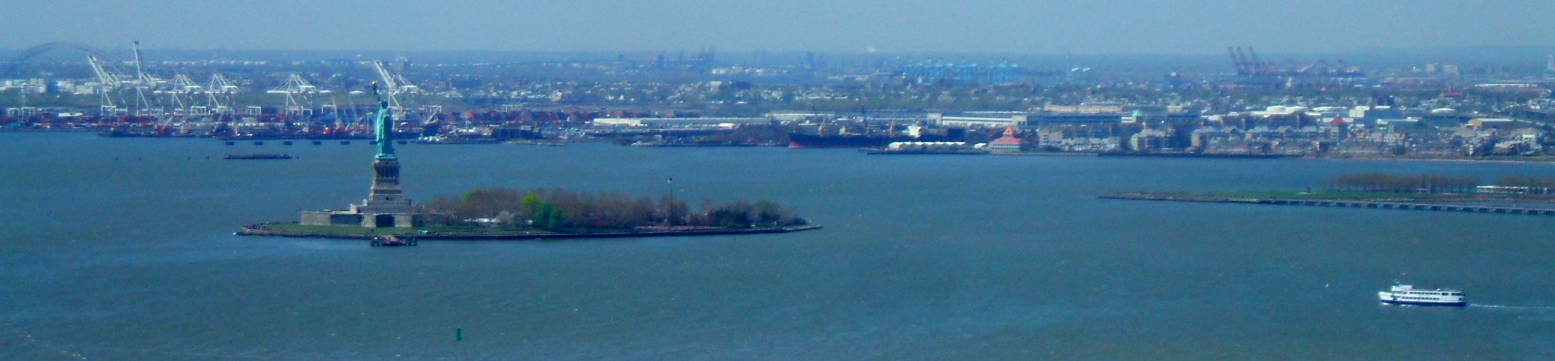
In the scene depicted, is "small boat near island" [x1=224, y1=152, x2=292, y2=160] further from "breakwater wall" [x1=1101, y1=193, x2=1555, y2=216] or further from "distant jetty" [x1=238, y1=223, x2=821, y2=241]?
"distant jetty" [x1=238, y1=223, x2=821, y2=241]

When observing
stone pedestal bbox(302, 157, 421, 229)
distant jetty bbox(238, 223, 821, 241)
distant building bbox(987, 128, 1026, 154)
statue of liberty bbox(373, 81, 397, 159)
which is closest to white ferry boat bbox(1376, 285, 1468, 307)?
distant jetty bbox(238, 223, 821, 241)

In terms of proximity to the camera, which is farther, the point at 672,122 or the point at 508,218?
the point at 672,122

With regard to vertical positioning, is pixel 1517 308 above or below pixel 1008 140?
below

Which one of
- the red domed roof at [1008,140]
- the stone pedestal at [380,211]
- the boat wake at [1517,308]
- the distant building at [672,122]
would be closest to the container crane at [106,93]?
the distant building at [672,122]

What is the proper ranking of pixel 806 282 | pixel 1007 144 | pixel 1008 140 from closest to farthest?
pixel 806 282, pixel 1007 144, pixel 1008 140

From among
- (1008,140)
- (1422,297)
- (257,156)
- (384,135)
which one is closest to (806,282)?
(1422,297)

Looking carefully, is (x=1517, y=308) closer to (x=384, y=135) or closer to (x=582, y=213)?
(x=582, y=213)

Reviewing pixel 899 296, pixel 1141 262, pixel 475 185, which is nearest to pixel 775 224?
pixel 1141 262
